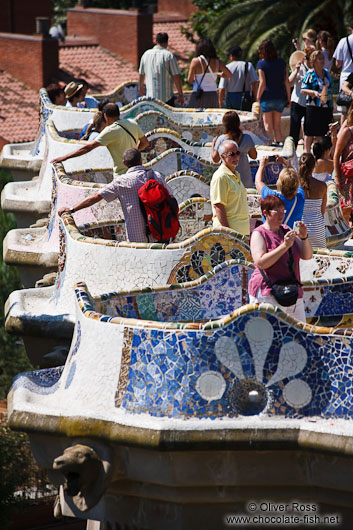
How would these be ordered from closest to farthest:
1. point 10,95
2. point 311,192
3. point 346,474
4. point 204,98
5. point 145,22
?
point 346,474
point 311,192
point 204,98
point 10,95
point 145,22

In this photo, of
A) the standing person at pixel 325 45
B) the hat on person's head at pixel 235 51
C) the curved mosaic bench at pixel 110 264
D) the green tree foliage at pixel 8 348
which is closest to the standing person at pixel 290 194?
the curved mosaic bench at pixel 110 264

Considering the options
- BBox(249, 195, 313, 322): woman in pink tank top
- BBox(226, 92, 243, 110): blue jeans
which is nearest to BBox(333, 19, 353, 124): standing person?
BBox(226, 92, 243, 110): blue jeans

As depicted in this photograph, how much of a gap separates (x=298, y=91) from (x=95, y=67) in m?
22.9

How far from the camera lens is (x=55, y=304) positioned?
12141 mm

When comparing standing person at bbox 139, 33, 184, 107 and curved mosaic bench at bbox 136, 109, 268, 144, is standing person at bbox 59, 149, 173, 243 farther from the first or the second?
standing person at bbox 139, 33, 184, 107

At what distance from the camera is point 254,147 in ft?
42.6

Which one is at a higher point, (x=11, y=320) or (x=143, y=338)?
(x=143, y=338)

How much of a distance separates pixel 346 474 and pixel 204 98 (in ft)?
36.8

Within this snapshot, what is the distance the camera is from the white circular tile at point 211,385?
28.8 feet

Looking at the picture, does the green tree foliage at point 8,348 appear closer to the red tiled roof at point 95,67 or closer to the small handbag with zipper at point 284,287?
the red tiled roof at point 95,67

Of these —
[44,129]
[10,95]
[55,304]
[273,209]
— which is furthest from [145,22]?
[273,209]

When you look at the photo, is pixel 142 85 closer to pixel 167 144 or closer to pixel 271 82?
pixel 271 82

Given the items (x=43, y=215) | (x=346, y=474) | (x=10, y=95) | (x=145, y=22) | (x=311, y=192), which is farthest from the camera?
(x=145, y=22)

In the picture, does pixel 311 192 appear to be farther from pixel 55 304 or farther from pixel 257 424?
pixel 257 424
